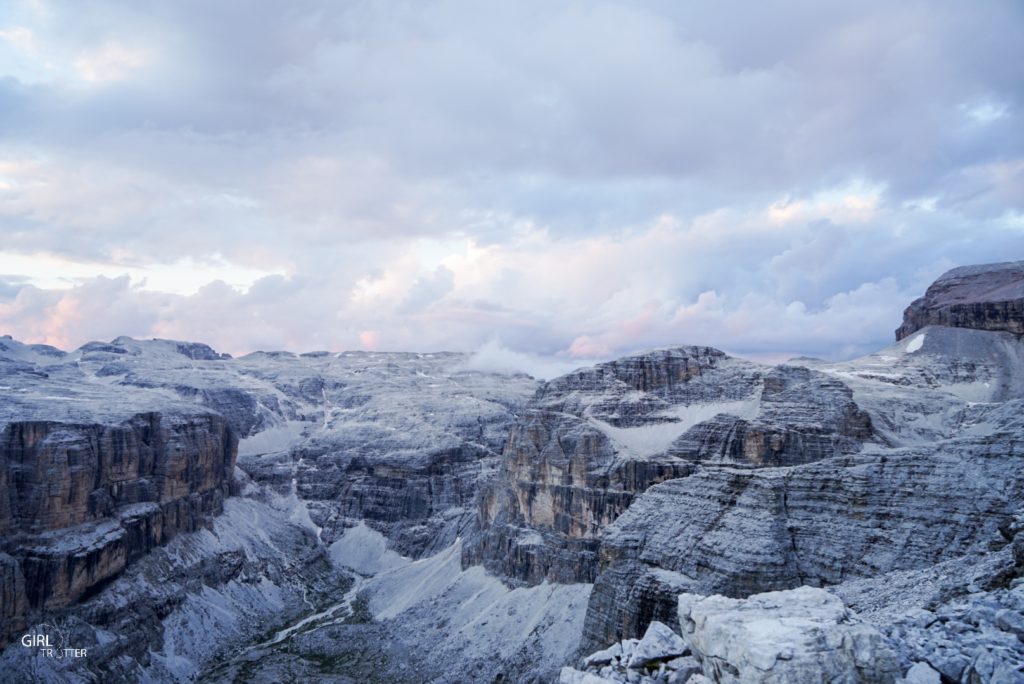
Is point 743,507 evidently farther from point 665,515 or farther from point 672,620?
point 672,620

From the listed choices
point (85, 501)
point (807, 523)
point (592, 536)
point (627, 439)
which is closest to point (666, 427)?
point (627, 439)

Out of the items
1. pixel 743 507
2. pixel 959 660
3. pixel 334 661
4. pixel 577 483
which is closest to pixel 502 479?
pixel 577 483

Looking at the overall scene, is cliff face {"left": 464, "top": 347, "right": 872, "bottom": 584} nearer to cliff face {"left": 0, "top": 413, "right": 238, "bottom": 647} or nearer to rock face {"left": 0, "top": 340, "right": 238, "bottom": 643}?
cliff face {"left": 0, "top": 413, "right": 238, "bottom": 647}

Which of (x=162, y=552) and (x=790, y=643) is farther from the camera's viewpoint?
(x=162, y=552)

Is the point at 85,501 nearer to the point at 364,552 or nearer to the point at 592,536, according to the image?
the point at 364,552

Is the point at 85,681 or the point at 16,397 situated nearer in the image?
the point at 85,681

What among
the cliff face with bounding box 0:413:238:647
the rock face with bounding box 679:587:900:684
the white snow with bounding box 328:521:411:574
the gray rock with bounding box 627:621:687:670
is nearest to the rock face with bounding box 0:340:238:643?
the cliff face with bounding box 0:413:238:647

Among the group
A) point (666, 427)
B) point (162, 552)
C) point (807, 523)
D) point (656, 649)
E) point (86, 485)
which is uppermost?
point (666, 427)
